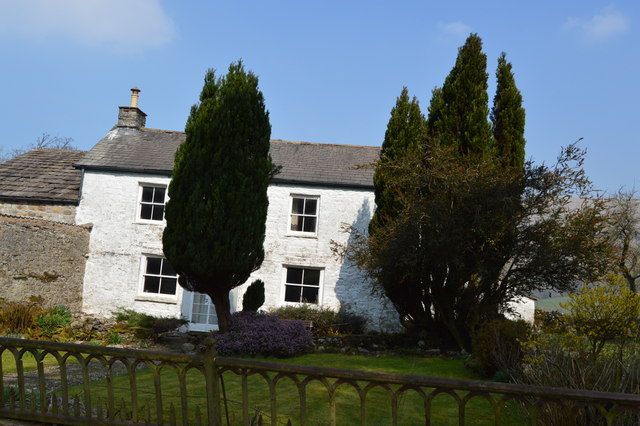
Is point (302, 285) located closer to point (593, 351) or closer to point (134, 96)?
point (134, 96)

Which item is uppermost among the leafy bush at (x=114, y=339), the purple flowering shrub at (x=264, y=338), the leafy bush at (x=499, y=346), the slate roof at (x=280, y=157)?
the slate roof at (x=280, y=157)

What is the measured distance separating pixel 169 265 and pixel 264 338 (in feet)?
23.6

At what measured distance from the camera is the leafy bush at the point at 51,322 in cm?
1529

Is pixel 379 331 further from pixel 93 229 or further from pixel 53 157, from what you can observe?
pixel 53 157

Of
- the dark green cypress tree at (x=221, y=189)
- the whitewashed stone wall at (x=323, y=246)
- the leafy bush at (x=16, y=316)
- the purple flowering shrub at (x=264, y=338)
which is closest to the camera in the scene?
the dark green cypress tree at (x=221, y=189)

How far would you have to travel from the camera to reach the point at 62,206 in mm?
19109

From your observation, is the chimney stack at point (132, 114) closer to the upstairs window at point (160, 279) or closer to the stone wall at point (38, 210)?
the stone wall at point (38, 210)

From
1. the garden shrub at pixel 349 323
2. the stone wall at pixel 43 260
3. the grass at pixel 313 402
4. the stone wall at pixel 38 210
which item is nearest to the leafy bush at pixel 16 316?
the stone wall at pixel 43 260

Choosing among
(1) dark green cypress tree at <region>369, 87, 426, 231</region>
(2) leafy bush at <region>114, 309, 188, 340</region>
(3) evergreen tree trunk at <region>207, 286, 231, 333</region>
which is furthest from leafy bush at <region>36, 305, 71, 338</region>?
(1) dark green cypress tree at <region>369, 87, 426, 231</region>

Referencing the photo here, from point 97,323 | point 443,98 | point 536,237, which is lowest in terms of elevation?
point 97,323

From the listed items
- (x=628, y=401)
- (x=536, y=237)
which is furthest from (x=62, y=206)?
(x=628, y=401)

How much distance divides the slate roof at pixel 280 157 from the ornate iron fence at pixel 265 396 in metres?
10.1

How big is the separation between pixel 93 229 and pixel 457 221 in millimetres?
12901

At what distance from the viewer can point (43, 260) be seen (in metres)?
17.3
